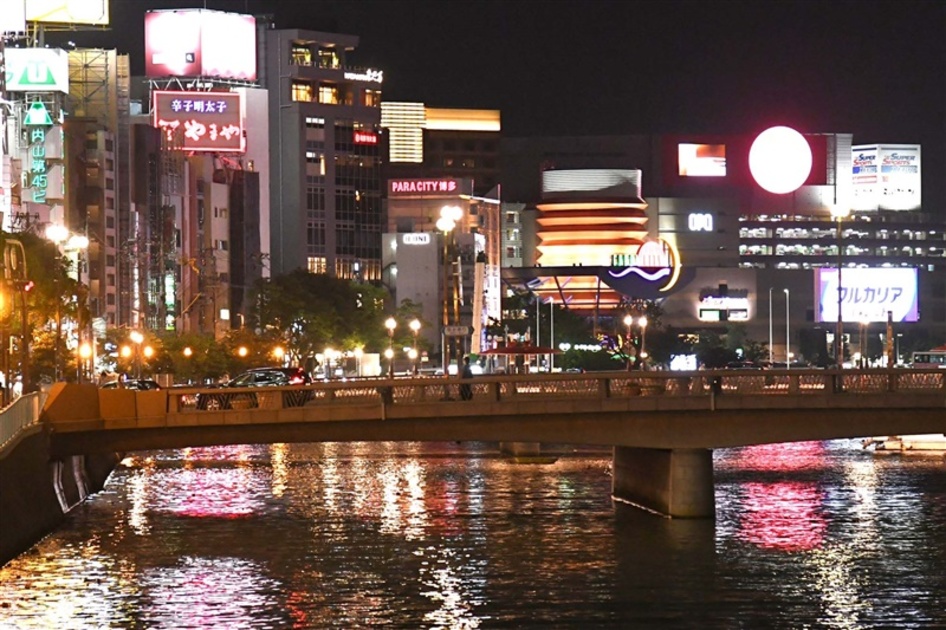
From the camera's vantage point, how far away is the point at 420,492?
83188 mm

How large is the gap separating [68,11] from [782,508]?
10453cm

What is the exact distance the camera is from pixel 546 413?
67125 millimetres

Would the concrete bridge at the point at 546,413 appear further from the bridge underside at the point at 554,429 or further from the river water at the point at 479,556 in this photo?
the river water at the point at 479,556

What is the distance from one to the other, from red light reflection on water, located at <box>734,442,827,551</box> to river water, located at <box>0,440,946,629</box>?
120 millimetres

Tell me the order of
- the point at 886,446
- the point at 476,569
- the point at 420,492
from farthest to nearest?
the point at 886,446 → the point at 420,492 → the point at 476,569

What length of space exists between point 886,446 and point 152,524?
5331 cm

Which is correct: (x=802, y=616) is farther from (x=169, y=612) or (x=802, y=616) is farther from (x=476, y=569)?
(x=169, y=612)

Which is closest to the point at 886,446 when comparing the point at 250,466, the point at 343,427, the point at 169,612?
the point at 250,466

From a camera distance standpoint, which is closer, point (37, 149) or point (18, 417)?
point (18, 417)

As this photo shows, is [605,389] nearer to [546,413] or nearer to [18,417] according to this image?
[546,413]

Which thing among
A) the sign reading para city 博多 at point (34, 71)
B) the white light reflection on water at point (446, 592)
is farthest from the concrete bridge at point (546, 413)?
the sign reading para city 博多 at point (34, 71)

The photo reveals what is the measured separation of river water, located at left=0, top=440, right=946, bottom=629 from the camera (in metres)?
50.6

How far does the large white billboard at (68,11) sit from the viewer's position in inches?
6457

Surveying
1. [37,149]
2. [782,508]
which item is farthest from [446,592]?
[37,149]
